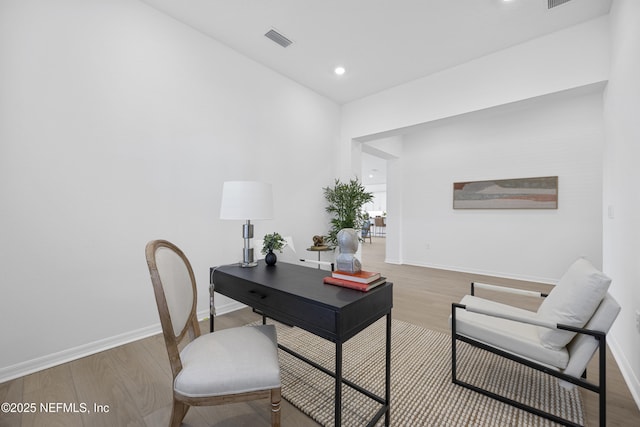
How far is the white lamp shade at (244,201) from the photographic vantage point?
6.11 ft

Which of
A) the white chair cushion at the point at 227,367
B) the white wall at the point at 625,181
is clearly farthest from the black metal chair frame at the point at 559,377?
the white chair cushion at the point at 227,367

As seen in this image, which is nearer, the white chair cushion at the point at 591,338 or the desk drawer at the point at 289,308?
the desk drawer at the point at 289,308

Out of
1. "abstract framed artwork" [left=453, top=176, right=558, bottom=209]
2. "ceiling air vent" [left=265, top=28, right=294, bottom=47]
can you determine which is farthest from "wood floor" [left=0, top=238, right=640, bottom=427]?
"ceiling air vent" [left=265, top=28, right=294, bottom=47]

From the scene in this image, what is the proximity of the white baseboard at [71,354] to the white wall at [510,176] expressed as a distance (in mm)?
4345

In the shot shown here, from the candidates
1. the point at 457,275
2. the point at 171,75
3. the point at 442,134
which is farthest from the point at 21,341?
the point at 442,134

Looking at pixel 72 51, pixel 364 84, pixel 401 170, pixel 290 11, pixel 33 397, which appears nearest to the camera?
pixel 33 397

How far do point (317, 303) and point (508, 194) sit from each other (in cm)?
480

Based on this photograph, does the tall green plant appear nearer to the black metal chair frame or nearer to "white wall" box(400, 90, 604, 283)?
"white wall" box(400, 90, 604, 283)

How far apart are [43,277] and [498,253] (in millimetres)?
5925

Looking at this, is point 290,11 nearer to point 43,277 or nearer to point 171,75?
point 171,75

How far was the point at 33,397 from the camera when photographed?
1674 millimetres

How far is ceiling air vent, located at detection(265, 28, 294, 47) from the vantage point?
294 centimetres
